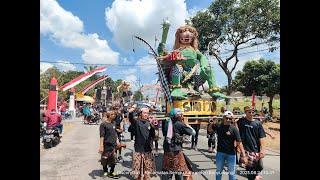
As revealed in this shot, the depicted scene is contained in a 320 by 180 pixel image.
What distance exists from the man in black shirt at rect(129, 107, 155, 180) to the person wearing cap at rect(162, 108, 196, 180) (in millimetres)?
324

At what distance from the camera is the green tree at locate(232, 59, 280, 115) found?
66.3 ft

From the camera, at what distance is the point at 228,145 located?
559 cm

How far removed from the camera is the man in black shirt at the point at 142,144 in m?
5.82

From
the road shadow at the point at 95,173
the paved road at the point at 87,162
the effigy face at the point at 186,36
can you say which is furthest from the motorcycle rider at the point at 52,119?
the effigy face at the point at 186,36

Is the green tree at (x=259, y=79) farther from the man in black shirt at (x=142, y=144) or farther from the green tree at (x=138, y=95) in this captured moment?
the man in black shirt at (x=142, y=144)

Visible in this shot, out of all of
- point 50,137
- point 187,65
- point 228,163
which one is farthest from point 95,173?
point 50,137

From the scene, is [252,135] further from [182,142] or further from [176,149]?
[176,149]

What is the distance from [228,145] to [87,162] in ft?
11.8

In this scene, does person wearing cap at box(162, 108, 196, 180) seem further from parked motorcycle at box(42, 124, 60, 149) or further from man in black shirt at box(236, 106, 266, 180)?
parked motorcycle at box(42, 124, 60, 149)
